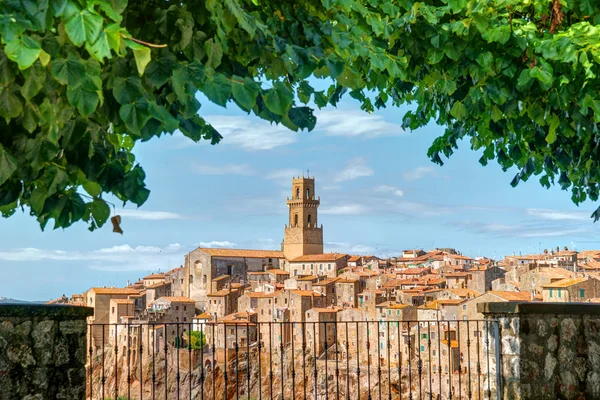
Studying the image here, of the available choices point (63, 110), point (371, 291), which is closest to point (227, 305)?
point (371, 291)

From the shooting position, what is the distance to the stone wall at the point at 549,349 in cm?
900

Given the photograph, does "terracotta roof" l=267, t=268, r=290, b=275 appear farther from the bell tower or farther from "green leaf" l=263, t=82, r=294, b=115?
"green leaf" l=263, t=82, r=294, b=115

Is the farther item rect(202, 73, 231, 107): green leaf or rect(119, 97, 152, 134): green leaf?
rect(202, 73, 231, 107): green leaf

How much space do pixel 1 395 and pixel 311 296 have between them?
76.7m

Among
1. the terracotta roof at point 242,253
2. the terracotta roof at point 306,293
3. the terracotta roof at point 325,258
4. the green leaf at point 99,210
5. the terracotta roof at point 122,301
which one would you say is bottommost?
the terracotta roof at point 122,301

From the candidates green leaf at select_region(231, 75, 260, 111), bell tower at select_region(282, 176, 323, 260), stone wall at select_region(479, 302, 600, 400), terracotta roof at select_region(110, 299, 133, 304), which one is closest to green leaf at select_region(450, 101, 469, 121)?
stone wall at select_region(479, 302, 600, 400)

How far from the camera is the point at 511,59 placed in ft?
25.7

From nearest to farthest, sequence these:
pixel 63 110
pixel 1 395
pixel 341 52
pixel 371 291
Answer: pixel 63 110, pixel 341 52, pixel 1 395, pixel 371 291

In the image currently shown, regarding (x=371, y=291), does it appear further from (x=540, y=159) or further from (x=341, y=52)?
(x=341, y=52)

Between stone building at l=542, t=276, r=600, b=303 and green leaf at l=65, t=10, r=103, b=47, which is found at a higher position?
green leaf at l=65, t=10, r=103, b=47

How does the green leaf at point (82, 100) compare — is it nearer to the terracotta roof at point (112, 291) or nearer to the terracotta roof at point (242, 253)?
the terracotta roof at point (112, 291)

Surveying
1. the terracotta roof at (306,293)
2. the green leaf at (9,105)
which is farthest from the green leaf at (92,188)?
the terracotta roof at (306,293)

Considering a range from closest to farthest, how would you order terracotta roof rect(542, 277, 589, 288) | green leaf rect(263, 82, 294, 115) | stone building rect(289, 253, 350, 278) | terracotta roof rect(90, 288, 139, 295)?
green leaf rect(263, 82, 294, 115) < terracotta roof rect(542, 277, 589, 288) < terracotta roof rect(90, 288, 139, 295) < stone building rect(289, 253, 350, 278)

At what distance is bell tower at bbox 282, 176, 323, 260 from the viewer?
138 m
